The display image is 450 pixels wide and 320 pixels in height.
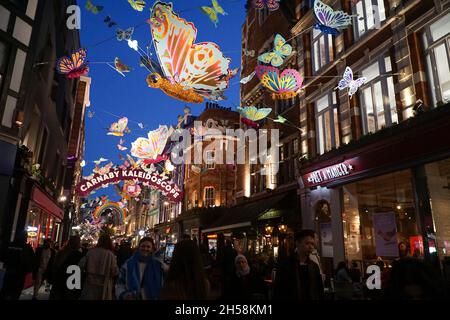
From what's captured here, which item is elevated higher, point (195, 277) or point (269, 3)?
point (269, 3)

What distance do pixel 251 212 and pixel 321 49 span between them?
944 cm

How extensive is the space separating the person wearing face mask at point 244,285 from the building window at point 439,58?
7956 millimetres

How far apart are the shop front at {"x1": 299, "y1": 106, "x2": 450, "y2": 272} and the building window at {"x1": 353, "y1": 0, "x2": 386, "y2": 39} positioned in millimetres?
4736

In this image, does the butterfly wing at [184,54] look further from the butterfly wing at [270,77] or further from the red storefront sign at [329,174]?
the red storefront sign at [329,174]

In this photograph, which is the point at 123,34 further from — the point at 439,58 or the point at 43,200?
the point at 43,200

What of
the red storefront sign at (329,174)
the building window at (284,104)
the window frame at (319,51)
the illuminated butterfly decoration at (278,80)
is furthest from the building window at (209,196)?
the illuminated butterfly decoration at (278,80)

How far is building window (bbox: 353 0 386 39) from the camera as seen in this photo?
12078 millimetres

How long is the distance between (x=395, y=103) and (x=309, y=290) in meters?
9.53

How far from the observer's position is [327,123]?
48.2 feet

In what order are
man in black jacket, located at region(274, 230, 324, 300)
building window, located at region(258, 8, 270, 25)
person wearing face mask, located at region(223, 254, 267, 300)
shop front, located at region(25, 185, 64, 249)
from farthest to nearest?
building window, located at region(258, 8, 270, 25)
shop front, located at region(25, 185, 64, 249)
person wearing face mask, located at region(223, 254, 267, 300)
man in black jacket, located at region(274, 230, 324, 300)

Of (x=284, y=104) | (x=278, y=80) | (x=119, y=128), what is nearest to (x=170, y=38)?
(x=278, y=80)

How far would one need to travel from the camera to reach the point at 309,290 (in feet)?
11.8

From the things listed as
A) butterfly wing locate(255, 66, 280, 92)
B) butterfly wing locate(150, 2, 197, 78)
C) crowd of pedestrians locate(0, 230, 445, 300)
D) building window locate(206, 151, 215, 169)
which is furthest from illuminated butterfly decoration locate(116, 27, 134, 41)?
building window locate(206, 151, 215, 169)

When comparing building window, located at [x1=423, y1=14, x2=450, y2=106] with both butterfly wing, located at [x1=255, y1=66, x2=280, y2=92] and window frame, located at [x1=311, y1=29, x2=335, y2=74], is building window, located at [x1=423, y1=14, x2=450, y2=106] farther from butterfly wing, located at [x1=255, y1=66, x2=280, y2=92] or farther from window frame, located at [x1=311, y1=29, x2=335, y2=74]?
butterfly wing, located at [x1=255, y1=66, x2=280, y2=92]
